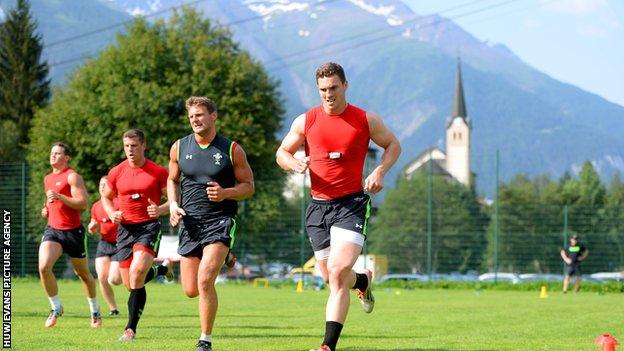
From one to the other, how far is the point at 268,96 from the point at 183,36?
4924mm

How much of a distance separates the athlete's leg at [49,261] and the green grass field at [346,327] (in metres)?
0.50

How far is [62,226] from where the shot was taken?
15148 mm

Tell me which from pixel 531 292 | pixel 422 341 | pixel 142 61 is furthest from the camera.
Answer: pixel 142 61

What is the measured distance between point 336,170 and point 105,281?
781 cm

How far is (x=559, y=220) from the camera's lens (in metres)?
39.2

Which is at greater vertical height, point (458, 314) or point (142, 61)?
point (142, 61)

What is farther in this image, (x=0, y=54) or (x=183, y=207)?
(x=0, y=54)

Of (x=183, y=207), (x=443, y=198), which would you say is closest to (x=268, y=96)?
(x=443, y=198)

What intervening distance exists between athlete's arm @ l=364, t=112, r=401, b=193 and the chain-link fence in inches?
1049

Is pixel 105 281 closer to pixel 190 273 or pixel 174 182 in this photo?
pixel 174 182

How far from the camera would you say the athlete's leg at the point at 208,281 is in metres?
11.0

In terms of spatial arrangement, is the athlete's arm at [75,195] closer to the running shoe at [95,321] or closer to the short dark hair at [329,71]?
the running shoe at [95,321]

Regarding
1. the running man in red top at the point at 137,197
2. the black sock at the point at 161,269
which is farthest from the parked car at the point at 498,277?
the running man in red top at the point at 137,197

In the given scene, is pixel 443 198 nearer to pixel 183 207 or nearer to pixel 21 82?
pixel 21 82
